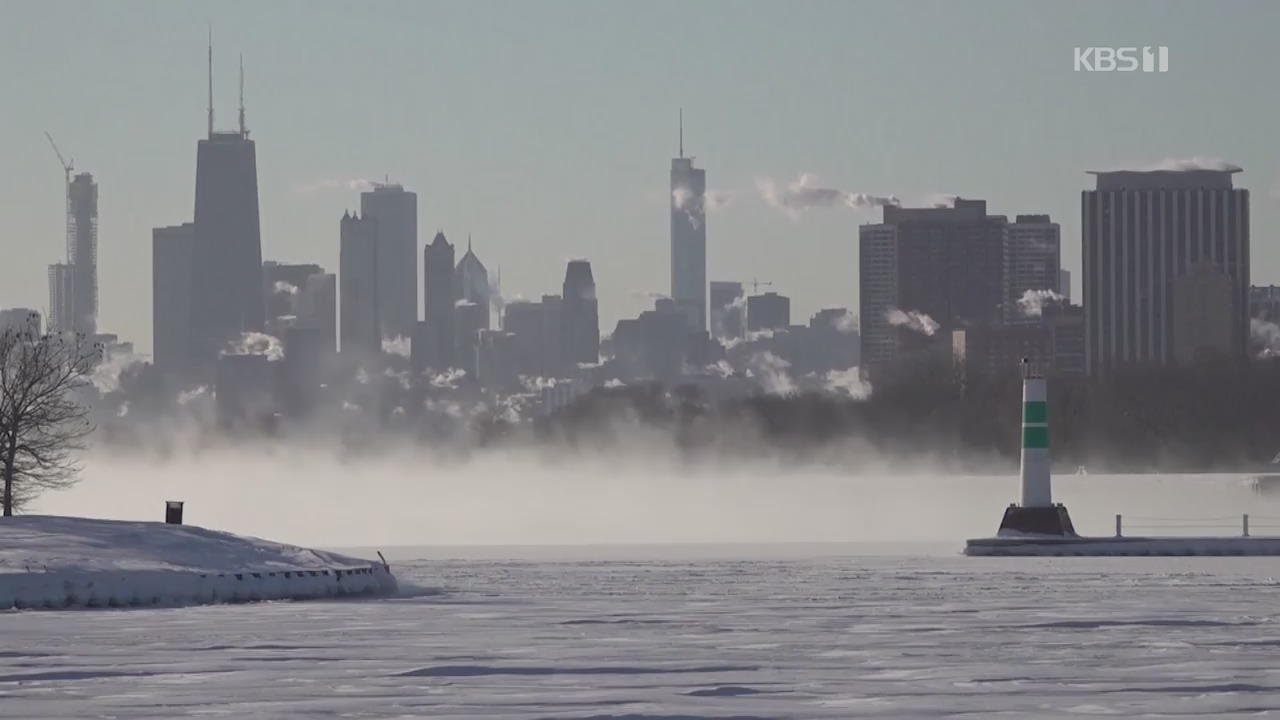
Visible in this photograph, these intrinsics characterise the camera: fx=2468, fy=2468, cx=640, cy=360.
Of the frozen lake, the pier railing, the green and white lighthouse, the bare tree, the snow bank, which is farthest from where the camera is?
the pier railing

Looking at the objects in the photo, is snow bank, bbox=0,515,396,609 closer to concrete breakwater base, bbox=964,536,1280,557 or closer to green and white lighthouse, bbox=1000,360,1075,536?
concrete breakwater base, bbox=964,536,1280,557

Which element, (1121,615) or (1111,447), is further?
(1111,447)

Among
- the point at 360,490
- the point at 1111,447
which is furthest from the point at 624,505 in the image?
the point at 1111,447

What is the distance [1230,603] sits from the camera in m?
38.3

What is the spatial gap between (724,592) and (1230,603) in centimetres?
882

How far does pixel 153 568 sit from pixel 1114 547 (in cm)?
3412

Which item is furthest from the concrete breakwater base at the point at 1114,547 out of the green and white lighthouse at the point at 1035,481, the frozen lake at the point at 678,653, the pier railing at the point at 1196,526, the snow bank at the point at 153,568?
the snow bank at the point at 153,568

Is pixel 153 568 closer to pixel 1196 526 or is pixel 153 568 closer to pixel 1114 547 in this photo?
pixel 1114 547

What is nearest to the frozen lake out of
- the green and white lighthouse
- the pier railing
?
the green and white lighthouse

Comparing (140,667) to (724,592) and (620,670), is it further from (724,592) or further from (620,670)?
(724,592)

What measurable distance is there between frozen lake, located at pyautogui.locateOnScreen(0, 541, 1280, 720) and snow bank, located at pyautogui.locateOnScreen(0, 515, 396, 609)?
5.26 feet

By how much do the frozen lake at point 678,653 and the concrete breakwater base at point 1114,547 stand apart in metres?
20.2

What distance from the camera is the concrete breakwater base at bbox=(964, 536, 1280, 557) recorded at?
66500mm

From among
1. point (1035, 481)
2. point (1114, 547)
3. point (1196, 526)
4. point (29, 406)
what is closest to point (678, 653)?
point (1114, 547)
